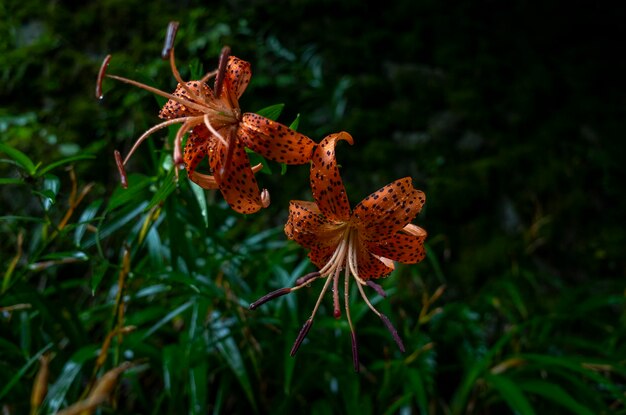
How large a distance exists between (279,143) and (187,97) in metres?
0.17

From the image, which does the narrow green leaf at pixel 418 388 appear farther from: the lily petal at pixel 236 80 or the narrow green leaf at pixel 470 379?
the lily petal at pixel 236 80

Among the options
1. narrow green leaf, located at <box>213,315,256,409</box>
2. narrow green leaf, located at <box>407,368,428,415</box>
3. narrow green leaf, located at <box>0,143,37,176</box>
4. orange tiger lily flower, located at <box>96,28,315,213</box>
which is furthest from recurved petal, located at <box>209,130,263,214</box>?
narrow green leaf, located at <box>407,368,428,415</box>

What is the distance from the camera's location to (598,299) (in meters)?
1.49

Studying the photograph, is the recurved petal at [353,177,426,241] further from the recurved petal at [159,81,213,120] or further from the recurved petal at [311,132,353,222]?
the recurved petal at [159,81,213,120]

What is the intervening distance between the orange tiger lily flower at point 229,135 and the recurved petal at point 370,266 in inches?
7.8

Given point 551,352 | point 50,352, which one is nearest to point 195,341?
point 50,352

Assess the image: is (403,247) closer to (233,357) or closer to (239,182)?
(239,182)

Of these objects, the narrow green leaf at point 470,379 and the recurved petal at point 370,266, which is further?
the narrow green leaf at point 470,379

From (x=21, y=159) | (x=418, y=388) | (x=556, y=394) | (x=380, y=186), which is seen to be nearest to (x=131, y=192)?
(x=21, y=159)

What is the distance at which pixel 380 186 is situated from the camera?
1870mm

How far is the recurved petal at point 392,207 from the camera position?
694 mm

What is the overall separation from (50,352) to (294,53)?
1.35 metres

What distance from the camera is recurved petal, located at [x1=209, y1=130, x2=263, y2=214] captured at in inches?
26.0

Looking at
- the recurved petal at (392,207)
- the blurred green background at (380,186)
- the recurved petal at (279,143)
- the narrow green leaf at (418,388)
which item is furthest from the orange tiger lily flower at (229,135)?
the narrow green leaf at (418,388)
